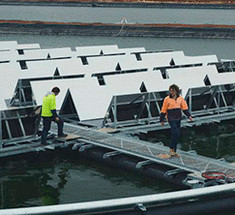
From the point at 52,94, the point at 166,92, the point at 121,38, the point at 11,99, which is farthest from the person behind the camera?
the point at 121,38

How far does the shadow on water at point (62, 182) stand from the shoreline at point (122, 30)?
4836cm

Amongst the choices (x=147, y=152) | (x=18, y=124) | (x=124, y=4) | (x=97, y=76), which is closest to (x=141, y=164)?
(x=147, y=152)

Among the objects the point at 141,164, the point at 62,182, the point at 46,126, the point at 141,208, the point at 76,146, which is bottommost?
the point at 141,208

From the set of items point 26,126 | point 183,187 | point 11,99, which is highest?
point 11,99

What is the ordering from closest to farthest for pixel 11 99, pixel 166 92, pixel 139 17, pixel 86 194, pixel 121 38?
pixel 86 194 → pixel 166 92 → pixel 11 99 → pixel 121 38 → pixel 139 17

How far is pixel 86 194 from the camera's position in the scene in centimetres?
1762

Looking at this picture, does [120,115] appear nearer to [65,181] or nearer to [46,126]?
[46,126]

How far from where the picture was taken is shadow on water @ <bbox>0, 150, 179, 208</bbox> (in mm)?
17438

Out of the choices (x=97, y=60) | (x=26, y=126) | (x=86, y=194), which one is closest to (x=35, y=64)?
(x=97, y=60)

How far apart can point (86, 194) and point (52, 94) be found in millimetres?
4184

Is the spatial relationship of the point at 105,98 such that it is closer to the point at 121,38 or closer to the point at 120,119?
the point at 120,119

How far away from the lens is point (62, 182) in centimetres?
1884

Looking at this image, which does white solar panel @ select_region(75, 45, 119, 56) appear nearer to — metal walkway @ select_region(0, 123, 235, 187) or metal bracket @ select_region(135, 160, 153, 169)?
metal walkway @ select_region(0, 123, 235, 187)

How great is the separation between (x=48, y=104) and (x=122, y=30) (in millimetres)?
53205
